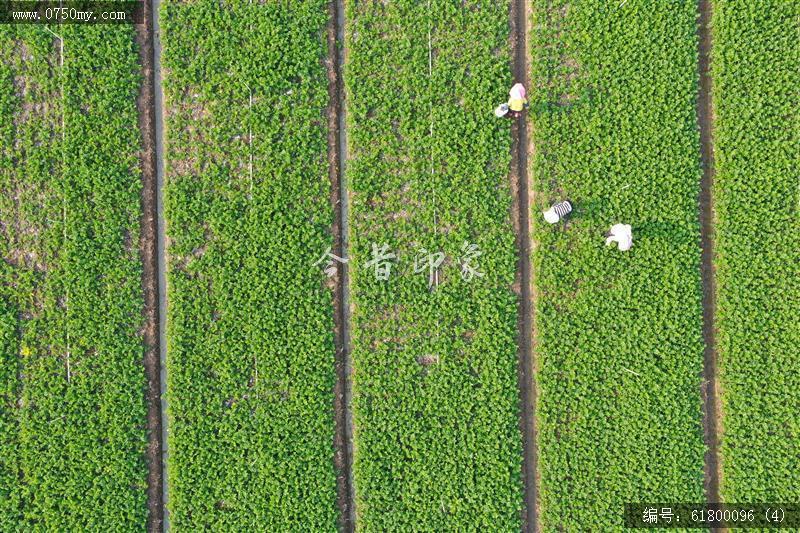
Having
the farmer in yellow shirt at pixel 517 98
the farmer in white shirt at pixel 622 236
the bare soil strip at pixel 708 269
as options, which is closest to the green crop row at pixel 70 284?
the farmer in yellow shirt at pixel 517 98

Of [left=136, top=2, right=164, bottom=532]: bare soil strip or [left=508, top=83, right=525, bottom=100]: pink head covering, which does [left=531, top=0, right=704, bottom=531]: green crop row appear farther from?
[left=136, top=2, right=164, bottom=532]: bare soil strip

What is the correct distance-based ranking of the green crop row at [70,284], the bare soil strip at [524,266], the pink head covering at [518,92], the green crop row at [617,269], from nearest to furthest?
the pink head covering at [518,92] → the green crop row at [70,284] → the green crop row at [617,269] → the bare soil strip at [524,266]

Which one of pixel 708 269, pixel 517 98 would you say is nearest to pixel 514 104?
pixel 517 98

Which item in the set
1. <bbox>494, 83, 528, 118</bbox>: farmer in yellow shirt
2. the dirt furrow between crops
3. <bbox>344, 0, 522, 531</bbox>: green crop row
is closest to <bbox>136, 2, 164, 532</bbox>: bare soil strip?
the dirt furrow between crops

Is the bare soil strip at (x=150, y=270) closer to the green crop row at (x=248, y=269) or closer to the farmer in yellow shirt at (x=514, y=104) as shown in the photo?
the green crop row at (x=248, y=269)

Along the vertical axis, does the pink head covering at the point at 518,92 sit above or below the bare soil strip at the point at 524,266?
above

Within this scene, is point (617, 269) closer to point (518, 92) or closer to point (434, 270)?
point (434, 270)

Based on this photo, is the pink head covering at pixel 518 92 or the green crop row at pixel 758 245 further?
the green crop row at pixel 758 245
